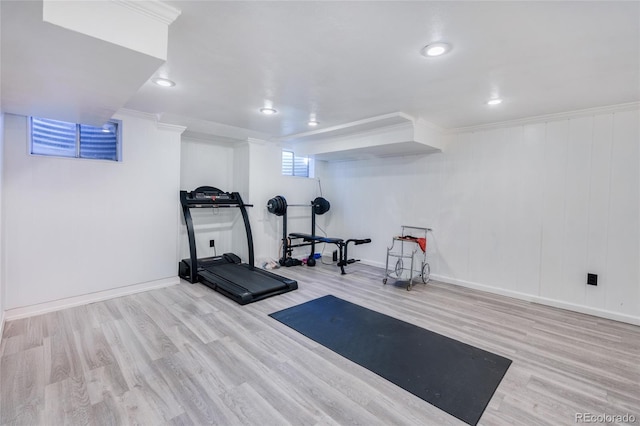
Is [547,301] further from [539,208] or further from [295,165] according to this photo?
[295,165]

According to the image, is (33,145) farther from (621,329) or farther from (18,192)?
(621,329)

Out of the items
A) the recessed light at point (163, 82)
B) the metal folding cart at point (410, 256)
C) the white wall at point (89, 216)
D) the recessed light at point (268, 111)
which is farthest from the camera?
the metal folding cart at point (410, 256)

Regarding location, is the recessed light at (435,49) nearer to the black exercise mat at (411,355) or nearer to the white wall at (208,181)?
the black exercise mat at (411,355)

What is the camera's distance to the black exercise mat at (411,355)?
1.98 meters

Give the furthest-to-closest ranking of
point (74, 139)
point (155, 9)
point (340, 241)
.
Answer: point (340, 241) < point (74, 139) < point (155, 9)

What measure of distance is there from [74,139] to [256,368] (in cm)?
348

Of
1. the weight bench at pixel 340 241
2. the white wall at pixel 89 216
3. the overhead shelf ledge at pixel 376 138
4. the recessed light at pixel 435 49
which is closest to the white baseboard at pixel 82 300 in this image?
the white wall at pixel 89 216

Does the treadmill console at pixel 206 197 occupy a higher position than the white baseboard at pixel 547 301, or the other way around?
the treadmill console at pixel 206 197

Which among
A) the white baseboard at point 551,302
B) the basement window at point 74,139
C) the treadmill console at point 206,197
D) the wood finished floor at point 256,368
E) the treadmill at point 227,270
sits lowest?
the wood finished floor at point 256,368

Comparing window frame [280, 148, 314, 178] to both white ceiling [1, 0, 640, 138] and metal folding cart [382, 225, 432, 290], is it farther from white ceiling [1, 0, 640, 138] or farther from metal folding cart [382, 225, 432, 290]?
metal folding cart [382, 225, 432, 290]

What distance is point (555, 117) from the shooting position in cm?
355

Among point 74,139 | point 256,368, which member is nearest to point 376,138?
point 256,368

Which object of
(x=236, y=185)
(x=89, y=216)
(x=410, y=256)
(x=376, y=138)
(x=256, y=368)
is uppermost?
(x=376, y=138)

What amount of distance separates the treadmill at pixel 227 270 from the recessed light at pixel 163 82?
77.1 inches
